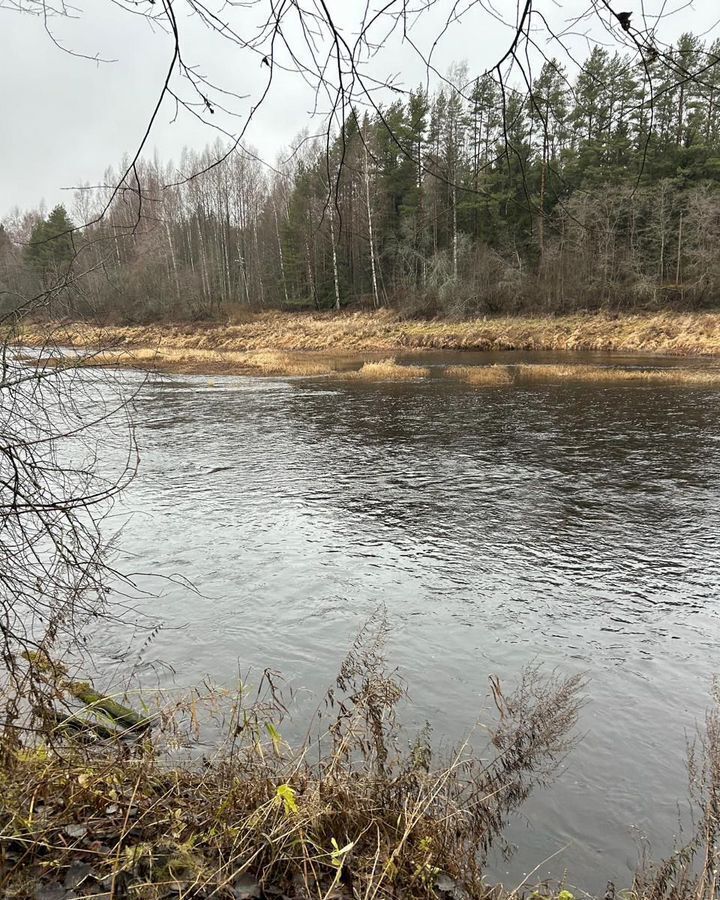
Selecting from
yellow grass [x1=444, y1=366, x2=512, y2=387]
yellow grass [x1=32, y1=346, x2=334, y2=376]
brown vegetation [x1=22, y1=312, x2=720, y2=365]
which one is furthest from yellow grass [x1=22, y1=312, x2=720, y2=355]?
yellow grass [x1=444, y1=366, x2=512, y2=387]

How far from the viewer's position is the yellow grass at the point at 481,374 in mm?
25516

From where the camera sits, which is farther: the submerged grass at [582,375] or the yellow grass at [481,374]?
the yellow grass at [481,374]

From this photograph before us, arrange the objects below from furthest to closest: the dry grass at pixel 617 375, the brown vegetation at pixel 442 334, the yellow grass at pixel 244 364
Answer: the brown vegetation at pixel 442 334, the yellow grass at pixel 244 364, the dry grass at pixel 617 375

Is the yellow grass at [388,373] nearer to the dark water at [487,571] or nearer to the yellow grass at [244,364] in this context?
the yellow grass at [244,364]

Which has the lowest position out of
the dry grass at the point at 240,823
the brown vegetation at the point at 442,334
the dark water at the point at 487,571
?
the dark water at the point at 487,571

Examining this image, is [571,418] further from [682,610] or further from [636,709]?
[636,709]

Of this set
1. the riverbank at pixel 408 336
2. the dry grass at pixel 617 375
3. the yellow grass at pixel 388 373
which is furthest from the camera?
the riverbank at pixel 408 336

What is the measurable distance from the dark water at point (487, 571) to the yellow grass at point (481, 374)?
7.84 m

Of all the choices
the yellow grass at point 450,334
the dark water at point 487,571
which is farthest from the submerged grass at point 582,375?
the yellow grass at point 450,334

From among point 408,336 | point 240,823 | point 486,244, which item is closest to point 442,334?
point 408,336

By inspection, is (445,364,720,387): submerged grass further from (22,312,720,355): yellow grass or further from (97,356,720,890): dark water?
(22,312,720,355): yellow grass

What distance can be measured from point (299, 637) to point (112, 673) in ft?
6.41

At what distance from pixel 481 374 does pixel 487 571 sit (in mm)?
19583

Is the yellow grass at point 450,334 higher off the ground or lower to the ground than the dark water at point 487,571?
higher
